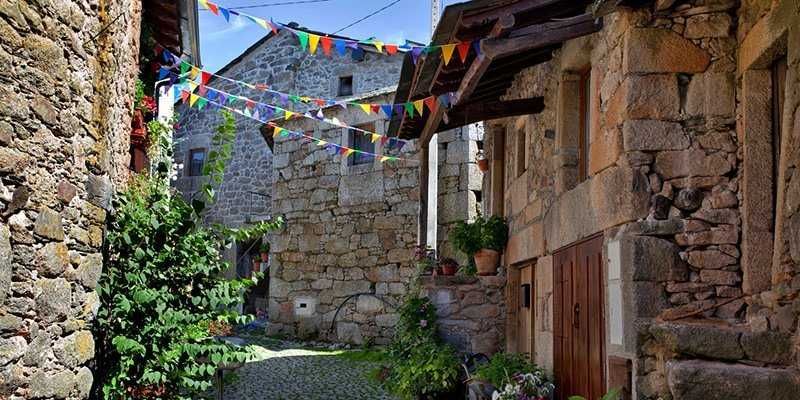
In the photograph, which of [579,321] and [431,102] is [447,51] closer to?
[431,102]

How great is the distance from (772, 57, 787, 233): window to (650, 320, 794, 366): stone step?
0.52 metres

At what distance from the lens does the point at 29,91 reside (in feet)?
11.6

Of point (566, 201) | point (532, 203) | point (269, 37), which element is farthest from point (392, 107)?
point (269, 37)

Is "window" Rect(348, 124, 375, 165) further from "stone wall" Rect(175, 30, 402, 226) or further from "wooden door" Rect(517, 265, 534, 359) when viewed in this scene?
"wooden door" Rect(517, 265, 534, 359)

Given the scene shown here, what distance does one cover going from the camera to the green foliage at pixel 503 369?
5.55m

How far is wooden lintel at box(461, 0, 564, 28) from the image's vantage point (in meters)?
4.20

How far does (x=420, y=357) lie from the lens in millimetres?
6730

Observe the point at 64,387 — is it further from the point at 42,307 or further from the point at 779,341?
the point at 779,341

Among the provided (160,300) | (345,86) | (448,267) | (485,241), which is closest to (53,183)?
(160,300)

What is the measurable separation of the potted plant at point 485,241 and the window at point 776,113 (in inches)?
163

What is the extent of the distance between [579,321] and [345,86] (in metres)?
9.76

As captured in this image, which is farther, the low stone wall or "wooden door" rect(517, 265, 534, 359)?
the low stone wall

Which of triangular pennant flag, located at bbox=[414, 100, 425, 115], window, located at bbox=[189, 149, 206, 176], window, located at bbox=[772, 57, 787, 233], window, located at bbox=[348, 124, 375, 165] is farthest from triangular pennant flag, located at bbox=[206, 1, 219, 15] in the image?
window, located at bbox=[189, 149, 206, 176]

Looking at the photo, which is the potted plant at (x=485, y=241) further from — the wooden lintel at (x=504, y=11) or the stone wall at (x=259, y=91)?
the stone wall at (x=259, y=91)
